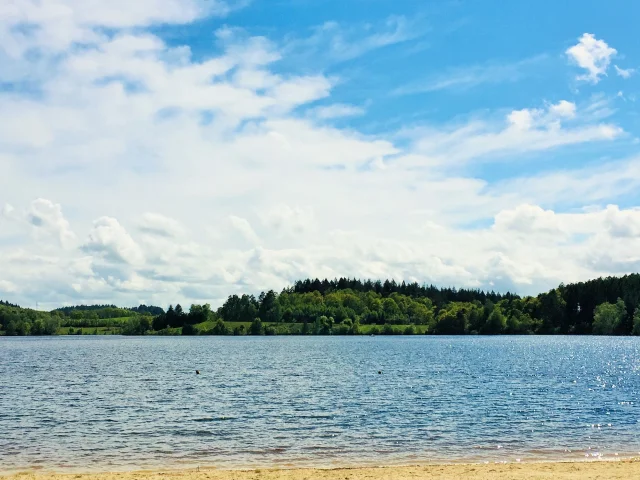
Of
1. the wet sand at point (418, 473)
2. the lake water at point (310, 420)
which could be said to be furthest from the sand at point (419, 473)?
the lake water at point (310, 420)

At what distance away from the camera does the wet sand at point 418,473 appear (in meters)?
29.6

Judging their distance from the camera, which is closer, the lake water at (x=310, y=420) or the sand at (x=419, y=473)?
the sand at (x=419, y=473)

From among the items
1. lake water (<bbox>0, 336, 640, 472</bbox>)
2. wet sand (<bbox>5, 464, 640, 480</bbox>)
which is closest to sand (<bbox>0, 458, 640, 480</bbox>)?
wet sand (<bbox>5, 464, 640, 480</bbox>)

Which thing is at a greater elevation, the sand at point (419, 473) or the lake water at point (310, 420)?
the sand at point (419, 473)

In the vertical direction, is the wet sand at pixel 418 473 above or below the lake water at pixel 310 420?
above

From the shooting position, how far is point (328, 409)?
57375 millimetres

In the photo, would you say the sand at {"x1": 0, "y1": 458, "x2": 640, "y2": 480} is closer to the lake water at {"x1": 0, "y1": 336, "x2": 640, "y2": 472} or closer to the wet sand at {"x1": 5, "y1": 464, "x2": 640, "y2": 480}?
the wet sand at {"x1": 5, "y1": 464, "x2": 640, "y2": 480}

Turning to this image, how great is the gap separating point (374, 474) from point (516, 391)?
47.2 m

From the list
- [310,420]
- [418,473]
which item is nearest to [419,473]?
[418,473]

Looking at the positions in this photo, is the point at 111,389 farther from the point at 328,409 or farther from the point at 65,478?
the point at 65,478

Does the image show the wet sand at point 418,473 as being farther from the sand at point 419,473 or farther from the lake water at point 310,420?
the lake water at point 310,420

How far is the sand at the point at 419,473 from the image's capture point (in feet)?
97.1

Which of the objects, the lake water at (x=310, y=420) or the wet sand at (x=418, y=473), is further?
the lake water at (x=310, y=420)

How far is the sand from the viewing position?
29594 mm
